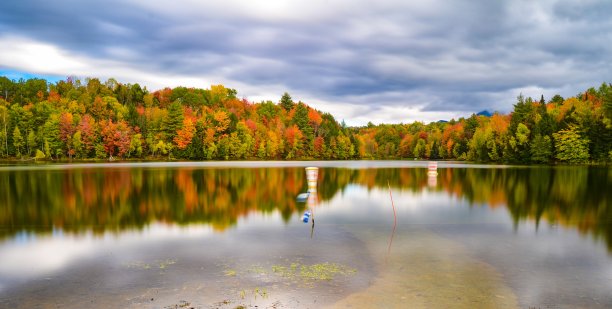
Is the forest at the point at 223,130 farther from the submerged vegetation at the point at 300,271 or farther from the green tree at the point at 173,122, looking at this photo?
the submerged vegetation at the point at 300,271

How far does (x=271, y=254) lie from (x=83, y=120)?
105 m

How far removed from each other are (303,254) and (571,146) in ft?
268

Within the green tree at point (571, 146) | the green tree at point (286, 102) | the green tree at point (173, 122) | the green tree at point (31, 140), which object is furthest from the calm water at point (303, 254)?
the green tree at point (286, 102)

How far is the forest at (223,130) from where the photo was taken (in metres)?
80.8

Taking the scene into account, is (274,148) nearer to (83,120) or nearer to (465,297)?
(83,120)

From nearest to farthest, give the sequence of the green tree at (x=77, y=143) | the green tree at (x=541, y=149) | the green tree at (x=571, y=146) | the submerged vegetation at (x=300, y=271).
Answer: the submerged vegetation at (x=300, y=271), the green tree at (x=571, y=146), the green tree at (x=541, y=149), the green tree at (x=77, y=143)

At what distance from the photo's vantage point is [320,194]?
26594 mm

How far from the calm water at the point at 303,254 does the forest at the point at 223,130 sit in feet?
223

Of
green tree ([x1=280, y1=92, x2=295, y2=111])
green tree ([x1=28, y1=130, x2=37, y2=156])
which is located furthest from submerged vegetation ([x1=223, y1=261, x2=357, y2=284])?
green tree ([x1=280, y1=92, x2=295, y2=111])

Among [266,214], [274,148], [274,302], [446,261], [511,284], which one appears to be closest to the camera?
[274,302]

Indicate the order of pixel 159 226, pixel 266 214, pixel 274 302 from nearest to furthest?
pixel 274 302 → pixel 159 226 → pixel 266 214

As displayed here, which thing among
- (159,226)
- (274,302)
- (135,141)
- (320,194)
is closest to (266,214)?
(159,226)

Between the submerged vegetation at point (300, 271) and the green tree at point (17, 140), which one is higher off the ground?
the green tree at point (17, 140)

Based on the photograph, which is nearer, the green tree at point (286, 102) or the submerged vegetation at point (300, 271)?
the submerged vegetation at point (300, 271)
